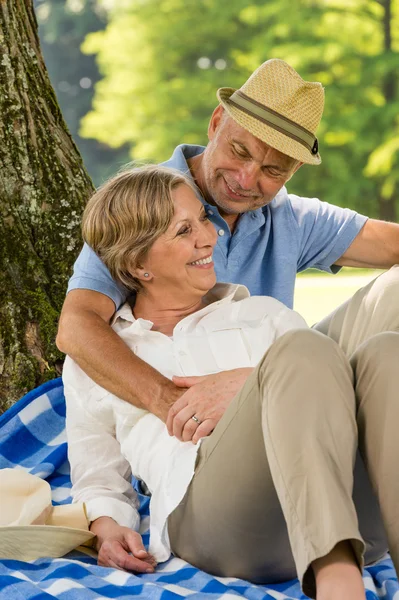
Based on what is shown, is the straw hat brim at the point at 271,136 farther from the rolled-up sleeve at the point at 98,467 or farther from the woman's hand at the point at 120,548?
the woman's hand at the point at 120,548

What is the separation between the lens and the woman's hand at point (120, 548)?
2.12 m

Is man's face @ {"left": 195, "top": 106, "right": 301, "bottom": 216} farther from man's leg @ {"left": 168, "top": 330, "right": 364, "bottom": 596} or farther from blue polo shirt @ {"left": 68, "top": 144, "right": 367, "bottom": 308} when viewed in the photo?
man's leg @ {"left": 168, "top": 330, "right": 364, "bottom": 596}

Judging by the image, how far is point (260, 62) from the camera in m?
19.0

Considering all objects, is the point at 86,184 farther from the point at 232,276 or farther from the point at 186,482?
the point at 186,482

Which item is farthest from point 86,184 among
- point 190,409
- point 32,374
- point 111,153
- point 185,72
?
point 111,153

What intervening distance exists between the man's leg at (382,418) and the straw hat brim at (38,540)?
0.75 m

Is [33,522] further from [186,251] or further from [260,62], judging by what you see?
[260,62]

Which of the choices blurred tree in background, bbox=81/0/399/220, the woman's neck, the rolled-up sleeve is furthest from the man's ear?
blurred tree in background, bbox=81/0/399/220

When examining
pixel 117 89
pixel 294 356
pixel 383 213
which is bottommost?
pixel 383 213

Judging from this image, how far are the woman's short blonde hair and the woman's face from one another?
0.07ft

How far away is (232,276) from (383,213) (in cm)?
1625

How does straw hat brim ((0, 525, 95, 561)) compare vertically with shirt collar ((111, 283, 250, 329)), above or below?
below

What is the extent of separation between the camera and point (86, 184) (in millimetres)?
3570

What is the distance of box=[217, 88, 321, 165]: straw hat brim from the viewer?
280 centimetres
